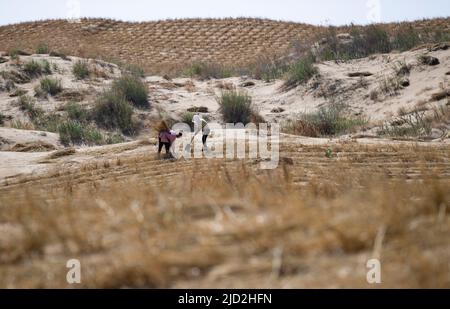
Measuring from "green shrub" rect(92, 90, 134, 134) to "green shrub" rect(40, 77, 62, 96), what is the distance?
2283mm

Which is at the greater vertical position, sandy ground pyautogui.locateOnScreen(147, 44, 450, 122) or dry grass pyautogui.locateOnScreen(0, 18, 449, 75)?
dry grass pyautogui.locateOnScreen(0, 18, 449, 75)

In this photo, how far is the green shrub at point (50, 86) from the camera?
17.3 metres

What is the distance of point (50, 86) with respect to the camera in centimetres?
1734

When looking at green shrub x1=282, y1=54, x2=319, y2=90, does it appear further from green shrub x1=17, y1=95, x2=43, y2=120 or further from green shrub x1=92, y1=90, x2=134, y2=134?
green shrub x1=17, y1=95, x2=43, y2=120

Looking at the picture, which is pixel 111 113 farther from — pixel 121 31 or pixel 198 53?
pixel 121 31

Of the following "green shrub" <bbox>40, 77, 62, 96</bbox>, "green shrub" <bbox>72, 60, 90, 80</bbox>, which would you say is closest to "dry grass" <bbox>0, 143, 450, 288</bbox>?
"green shrub" <bbox>40, 77, 62, 96</bbox>

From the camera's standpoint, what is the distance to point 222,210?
9.23 feet

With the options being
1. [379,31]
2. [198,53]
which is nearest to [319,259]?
[379,31]

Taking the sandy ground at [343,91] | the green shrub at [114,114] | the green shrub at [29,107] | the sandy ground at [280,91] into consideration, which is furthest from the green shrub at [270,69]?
the green shrub at [29,107]

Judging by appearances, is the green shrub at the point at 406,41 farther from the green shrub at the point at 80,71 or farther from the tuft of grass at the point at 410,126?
the green shrub at the point at 80,71

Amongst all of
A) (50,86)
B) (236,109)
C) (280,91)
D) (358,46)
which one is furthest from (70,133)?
(358,46)

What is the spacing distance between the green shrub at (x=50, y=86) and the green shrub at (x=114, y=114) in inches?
89.9

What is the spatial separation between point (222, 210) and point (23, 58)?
18.8 metres

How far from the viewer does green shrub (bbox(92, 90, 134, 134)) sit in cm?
1517
